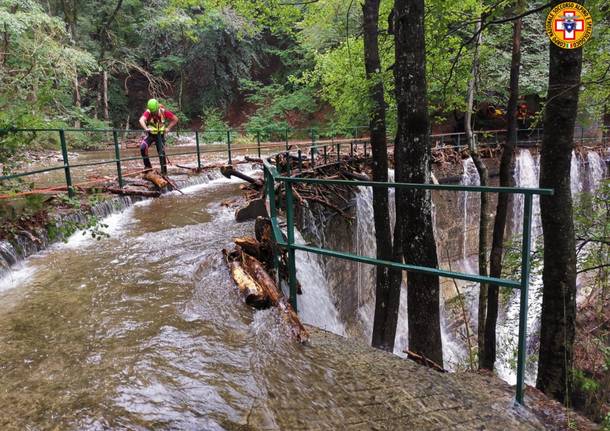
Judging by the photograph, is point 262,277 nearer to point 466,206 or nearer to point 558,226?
point 558,226

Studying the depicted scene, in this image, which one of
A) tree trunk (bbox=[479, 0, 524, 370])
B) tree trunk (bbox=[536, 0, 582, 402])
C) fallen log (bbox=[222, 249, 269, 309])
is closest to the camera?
fallen log (bbox=[222, 249, 269, 309])

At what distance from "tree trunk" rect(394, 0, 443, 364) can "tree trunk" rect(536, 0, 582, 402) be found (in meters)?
1.19

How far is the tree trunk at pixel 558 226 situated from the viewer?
4500mm

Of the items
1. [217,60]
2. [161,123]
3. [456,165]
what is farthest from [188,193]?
[217,60]

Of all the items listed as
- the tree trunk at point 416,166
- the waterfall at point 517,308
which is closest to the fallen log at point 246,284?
the tree trunk at point 416,166

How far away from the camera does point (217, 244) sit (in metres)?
5.72

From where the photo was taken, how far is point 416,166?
194 inches

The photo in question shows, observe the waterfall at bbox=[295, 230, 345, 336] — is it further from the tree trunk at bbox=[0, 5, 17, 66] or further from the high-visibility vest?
the tree trunk at bbox=[0, 5, 17, 66]

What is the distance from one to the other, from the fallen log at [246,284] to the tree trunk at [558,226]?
3.12 meters

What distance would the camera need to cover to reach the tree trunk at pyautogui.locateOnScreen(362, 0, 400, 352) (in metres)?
7.33

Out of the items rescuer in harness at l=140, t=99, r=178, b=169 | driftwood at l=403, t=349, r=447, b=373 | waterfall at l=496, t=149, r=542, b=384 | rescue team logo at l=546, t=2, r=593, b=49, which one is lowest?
waterfall at l=496, t=149, r=542, b=384

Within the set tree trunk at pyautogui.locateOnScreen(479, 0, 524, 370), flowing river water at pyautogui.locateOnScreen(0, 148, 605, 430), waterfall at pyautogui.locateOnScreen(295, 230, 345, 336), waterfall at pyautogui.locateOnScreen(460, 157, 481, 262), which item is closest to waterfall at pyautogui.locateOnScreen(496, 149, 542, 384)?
tree trunk at pyautogui.locateOnScreen(479, 0, 524, 370)

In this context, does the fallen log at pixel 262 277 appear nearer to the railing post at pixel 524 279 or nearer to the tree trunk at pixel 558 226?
the railing post at pixel 524 279

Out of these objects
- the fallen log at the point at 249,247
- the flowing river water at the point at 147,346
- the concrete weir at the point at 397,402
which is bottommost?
the concrete weir at the point at 397,402
